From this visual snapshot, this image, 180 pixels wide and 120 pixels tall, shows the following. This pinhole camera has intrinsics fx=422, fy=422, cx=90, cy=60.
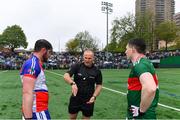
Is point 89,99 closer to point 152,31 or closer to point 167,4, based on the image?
point 152,31

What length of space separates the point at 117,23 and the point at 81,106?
295ft

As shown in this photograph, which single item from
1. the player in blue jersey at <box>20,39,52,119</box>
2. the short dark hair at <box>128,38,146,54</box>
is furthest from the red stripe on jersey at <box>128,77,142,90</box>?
the player in blue jersey at <box>20,39,52,119</box>

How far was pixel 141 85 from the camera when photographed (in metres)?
4.90

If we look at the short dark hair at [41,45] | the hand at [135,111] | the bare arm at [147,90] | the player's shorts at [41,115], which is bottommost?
the player's shorts at [41,115]

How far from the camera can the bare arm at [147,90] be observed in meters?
4.60

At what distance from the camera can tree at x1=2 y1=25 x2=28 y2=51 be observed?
137 m

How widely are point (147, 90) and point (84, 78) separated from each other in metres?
3.02

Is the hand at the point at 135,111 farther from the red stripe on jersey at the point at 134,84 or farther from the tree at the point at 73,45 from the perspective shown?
the tree at the point at 73,45

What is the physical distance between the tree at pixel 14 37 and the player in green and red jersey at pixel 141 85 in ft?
441

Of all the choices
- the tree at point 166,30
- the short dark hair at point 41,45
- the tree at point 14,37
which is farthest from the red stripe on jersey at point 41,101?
the tree at point 14,37

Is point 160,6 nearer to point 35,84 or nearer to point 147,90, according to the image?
point 35,84

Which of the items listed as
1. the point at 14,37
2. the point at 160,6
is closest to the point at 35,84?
the point at 14,37

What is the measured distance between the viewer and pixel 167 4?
156 meters

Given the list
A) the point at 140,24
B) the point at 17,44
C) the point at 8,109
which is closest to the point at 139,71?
the point at 8,109
